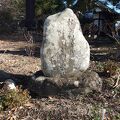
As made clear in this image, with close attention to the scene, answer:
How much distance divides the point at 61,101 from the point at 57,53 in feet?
3.74

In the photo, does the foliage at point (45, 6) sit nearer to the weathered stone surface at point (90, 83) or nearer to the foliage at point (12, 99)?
the weathered stone surface at point (90, 83)

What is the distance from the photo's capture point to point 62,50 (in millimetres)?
9062

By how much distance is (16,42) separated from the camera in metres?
19.4

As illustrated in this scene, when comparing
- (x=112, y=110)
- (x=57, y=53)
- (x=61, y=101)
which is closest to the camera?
(x=112, y=110)

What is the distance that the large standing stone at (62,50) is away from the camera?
355 inches

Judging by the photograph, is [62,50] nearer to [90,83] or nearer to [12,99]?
[90,83]

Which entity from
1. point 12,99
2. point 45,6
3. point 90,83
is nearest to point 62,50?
point 90,83

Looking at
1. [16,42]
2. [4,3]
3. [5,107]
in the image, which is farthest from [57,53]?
[4,3]

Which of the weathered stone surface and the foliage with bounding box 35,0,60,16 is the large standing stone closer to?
the weathered stone surface

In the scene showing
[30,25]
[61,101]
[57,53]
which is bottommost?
[30,25]

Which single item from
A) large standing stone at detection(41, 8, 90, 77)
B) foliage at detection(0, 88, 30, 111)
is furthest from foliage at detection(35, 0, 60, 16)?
foliage at detection(0, 88, 30, 111)

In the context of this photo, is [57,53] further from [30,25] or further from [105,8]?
[30,25]

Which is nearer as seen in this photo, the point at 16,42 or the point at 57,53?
the point at 57,53

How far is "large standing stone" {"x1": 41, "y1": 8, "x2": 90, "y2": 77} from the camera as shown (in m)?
9.02
